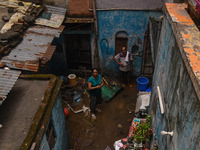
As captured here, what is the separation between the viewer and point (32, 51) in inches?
233

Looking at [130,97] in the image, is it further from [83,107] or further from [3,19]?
[3,19]

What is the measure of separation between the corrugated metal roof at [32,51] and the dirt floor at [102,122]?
3315 mm

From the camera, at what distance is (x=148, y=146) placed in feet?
19.4

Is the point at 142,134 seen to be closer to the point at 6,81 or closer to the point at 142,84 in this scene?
the point at 142,84

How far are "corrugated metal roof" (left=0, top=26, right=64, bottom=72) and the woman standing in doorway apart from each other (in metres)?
1.86

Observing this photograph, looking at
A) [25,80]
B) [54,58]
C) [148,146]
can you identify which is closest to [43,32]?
[25,80]

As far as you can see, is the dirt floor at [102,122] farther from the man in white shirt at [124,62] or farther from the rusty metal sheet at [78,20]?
the rusty metal sheet at [78,20]

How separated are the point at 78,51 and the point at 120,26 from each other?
94.3 inches

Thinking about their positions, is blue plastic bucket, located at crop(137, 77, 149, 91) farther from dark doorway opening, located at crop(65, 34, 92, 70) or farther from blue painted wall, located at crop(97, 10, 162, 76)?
dark doorway opening, located at crop(65, 34, 92, 70)

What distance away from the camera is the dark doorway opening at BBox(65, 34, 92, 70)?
9.43 metres

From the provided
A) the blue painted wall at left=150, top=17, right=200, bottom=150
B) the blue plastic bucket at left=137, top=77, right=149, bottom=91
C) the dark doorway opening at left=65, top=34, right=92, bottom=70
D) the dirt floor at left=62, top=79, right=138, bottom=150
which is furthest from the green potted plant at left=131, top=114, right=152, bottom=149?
the dark doorway opening at left=65, top=34, right=92, bottom=70

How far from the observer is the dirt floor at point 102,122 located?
24.1 feet

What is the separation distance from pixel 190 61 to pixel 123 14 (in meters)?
6.12

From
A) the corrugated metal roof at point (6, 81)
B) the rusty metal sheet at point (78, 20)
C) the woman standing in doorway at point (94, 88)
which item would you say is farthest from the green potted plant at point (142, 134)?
the rusty metal sheet at point (78, 20)
